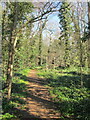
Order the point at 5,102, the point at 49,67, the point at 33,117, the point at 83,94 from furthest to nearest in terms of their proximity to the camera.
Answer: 1. the point at 49,67
2. the point at 83,94
3. the point at 5,102
4. the point at 33,117

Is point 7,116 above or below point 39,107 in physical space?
above

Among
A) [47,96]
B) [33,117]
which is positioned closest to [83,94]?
[47,96]

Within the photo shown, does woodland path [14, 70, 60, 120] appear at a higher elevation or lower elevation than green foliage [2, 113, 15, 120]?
lower

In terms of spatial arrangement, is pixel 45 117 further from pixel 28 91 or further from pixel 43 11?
pixel 43 11

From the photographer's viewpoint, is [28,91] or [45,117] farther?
[28,91]

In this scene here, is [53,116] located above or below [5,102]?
below

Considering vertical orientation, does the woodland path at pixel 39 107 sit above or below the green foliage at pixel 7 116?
below

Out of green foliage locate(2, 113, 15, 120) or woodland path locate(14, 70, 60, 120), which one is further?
woodland path locate(14, 70, 60, 120)

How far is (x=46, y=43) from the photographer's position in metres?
37.7

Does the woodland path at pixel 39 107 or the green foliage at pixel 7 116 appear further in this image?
the woodland path at pixel 39 107

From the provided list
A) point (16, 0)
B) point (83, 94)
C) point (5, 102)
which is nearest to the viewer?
point (5, 102)

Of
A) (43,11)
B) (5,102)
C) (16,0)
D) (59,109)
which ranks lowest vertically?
(59,109)

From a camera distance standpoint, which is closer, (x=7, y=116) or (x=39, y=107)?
(x=7, y=116)

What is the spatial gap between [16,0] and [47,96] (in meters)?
7.26
